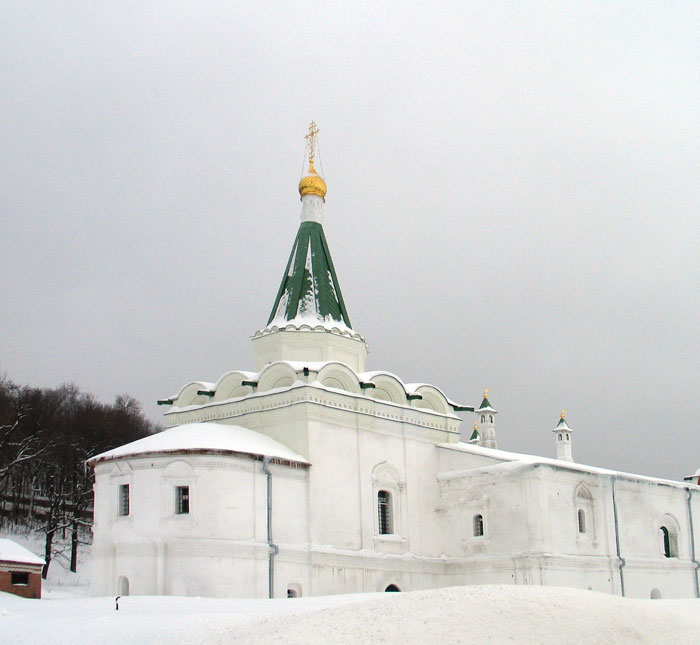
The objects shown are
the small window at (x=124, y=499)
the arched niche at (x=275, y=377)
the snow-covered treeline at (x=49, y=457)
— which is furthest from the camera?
the snow-covered treeline at (x=49, y=457)

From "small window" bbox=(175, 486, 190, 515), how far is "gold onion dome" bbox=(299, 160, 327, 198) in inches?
473

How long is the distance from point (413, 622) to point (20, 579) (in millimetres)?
13154

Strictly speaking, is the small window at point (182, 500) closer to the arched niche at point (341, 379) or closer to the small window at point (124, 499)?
the small window at point (124, 499)

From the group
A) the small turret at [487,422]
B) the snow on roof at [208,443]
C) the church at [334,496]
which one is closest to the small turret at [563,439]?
the small turret at [487,422]

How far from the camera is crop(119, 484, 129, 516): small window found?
2348 cm

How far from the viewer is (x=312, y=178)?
3095 cm

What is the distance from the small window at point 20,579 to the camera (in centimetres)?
2328

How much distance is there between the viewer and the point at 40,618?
17.3 m

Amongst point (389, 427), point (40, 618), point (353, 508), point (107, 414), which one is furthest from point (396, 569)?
point (107, 414)

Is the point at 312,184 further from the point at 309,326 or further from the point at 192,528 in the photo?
the point at 192,528

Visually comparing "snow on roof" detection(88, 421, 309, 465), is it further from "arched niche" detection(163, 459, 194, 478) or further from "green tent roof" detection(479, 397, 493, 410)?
"green tent roof" detection(479, 397, 493, 410)

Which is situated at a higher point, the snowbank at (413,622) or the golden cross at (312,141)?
the golden cross at (312,141)

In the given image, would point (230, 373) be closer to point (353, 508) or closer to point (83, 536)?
point (353, 508)

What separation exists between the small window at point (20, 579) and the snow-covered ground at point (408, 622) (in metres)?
5.60
